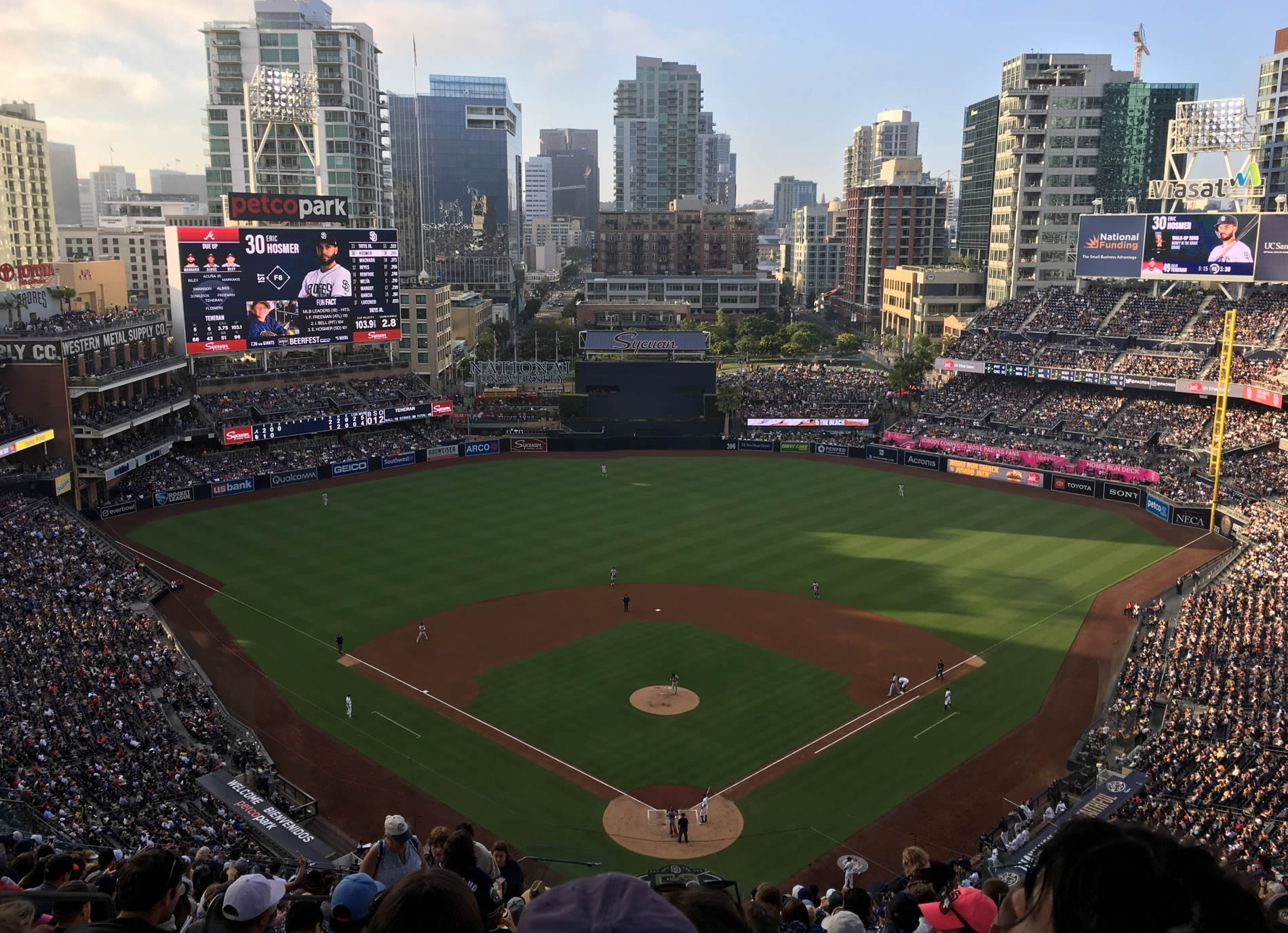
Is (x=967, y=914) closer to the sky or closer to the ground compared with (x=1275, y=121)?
closer to the ground

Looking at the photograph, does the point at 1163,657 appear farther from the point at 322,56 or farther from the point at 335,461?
the point at 322,56

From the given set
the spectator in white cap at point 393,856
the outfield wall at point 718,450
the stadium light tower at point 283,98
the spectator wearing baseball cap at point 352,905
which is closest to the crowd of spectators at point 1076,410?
the outfield wall at point 718,450

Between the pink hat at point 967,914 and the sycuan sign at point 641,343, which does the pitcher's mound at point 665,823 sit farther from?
the sycuan sign at point 641,343

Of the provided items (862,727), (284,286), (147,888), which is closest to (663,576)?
(862,727)

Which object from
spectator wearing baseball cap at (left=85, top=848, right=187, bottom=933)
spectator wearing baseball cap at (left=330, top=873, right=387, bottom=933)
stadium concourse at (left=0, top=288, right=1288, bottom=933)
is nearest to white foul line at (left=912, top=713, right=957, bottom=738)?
stadium concourse at (left=0, top=288, right=1288, bottom=933)

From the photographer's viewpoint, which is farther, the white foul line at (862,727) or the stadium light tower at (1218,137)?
the stadium light tower at (1218,137)

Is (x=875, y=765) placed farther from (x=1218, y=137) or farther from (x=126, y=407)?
(x=1218, y=137)

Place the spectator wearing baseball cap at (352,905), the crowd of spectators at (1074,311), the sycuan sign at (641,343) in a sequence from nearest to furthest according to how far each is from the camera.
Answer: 1. the spectator wearing baseball cap at (352,905)
2. the crowd of spectators at (1074,311)
3. the sycuan sign at (641,343)

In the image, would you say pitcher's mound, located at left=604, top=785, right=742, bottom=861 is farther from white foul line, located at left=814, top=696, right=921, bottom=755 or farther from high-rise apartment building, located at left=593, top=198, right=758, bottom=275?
high-rise apartment building, located at left=593, top=198, right=758, bottom=275
